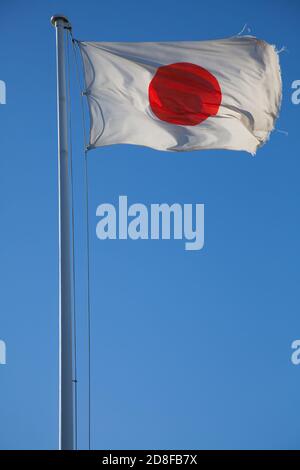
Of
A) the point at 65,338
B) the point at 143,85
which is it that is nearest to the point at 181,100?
the point at 143,85

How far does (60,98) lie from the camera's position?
13477 mm

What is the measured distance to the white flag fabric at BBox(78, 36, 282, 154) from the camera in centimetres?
1452

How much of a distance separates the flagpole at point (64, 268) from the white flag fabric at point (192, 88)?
0.74 m

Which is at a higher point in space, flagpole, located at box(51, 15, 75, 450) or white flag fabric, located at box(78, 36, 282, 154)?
white flag fabric, located at box(78, 36, 282, 154)

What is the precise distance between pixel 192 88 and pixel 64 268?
4.53m

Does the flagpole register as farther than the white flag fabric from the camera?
No

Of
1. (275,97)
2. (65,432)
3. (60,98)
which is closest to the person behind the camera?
(65,432)

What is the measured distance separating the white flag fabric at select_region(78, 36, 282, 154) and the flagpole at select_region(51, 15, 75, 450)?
29.2 inches

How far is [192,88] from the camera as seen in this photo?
49.5 ft

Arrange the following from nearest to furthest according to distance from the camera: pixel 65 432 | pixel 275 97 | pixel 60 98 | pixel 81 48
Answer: pixel 65 432 → pixel 60 98 → pixel 81 48 → pixel 275 97

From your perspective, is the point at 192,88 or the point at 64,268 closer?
the point at 64,268

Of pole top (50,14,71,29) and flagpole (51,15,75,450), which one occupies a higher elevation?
pole top (50,14,71,29)
